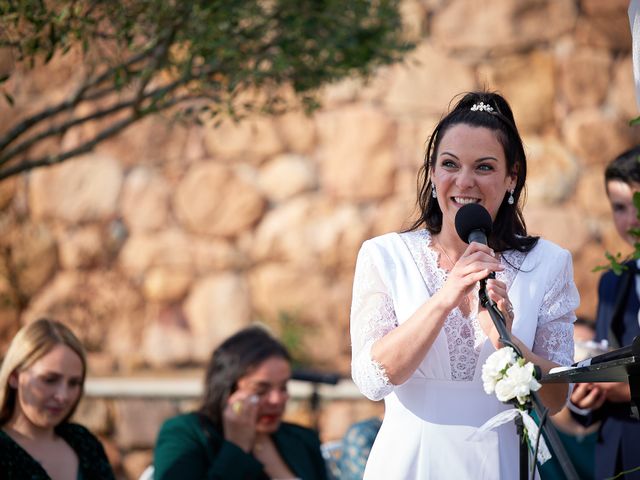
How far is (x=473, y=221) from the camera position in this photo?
2211 millimetres

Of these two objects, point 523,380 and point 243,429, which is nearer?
point 523,380

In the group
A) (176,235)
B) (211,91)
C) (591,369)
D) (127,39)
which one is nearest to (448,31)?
(176,235)

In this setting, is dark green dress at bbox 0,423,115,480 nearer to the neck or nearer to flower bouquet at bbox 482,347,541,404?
Result: the neck

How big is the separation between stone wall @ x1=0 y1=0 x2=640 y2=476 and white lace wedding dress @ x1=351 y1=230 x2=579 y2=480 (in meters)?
5.26

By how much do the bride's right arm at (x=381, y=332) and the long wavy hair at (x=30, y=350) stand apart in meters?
1.73

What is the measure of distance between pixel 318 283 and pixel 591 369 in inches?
236

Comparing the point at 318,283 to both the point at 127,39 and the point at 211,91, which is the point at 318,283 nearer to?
the point at 211,91

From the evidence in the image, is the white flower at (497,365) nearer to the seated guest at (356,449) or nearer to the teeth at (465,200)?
the teeth at (465,200)

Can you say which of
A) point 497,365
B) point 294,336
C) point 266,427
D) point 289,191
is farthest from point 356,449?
point 289,191

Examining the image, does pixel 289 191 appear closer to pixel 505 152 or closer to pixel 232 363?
pixel 232 363

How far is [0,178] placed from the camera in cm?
384

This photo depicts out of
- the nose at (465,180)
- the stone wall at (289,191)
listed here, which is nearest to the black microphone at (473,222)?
the nose at (465,180)

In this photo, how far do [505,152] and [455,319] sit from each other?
454mm

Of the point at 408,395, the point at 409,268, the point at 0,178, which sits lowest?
the point at 408,395
